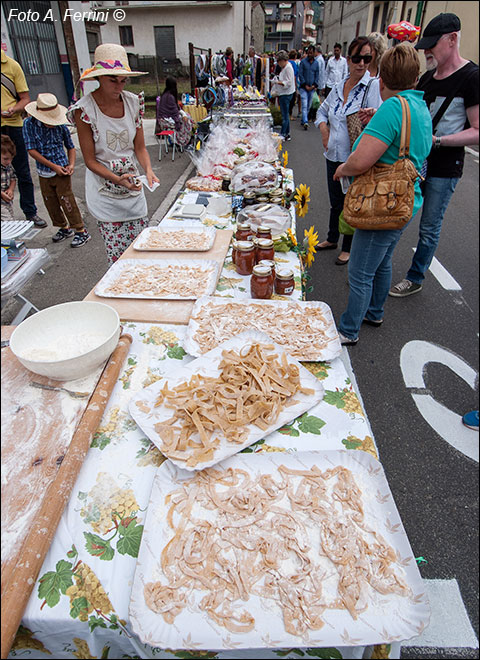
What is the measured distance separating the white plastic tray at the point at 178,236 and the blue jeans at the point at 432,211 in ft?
5.92

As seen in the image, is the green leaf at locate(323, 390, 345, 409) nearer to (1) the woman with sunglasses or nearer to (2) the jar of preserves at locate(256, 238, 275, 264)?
(2) the jar of preserves at locate(256, 238, 275, 264)

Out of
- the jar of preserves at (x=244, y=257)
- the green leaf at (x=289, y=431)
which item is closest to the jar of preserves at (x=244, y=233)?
the jar of preserves at (x=244, y=257)

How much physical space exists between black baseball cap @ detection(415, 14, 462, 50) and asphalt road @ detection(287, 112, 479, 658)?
203 centimetres

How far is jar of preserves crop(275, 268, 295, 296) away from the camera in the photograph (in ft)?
6.18

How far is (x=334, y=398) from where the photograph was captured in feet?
4.42

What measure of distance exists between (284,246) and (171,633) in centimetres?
198

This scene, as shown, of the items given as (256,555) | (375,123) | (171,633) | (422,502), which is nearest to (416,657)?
(422,502)

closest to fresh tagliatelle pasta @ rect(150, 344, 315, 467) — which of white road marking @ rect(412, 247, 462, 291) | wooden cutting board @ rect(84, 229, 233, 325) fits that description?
wooden cutting board @ rect(84, 229, 233, 325)

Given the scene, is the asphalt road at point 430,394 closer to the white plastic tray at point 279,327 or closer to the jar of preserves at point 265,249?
the white plastic tray at point 279,327

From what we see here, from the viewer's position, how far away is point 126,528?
3.20 ft

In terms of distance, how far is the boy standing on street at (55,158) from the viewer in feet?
9.51

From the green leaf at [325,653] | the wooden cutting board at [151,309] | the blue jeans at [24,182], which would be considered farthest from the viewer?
the blue jeans at [24,182]

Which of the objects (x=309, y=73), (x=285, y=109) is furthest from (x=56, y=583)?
(x=309, y=73)

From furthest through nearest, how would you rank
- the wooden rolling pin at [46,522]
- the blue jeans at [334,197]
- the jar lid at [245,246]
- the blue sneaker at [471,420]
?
the blue jeans at [334,197] → the blue sneaker at [471,420] → the jar lid at [245,246] → the wooden rolling pin at [46,522]
